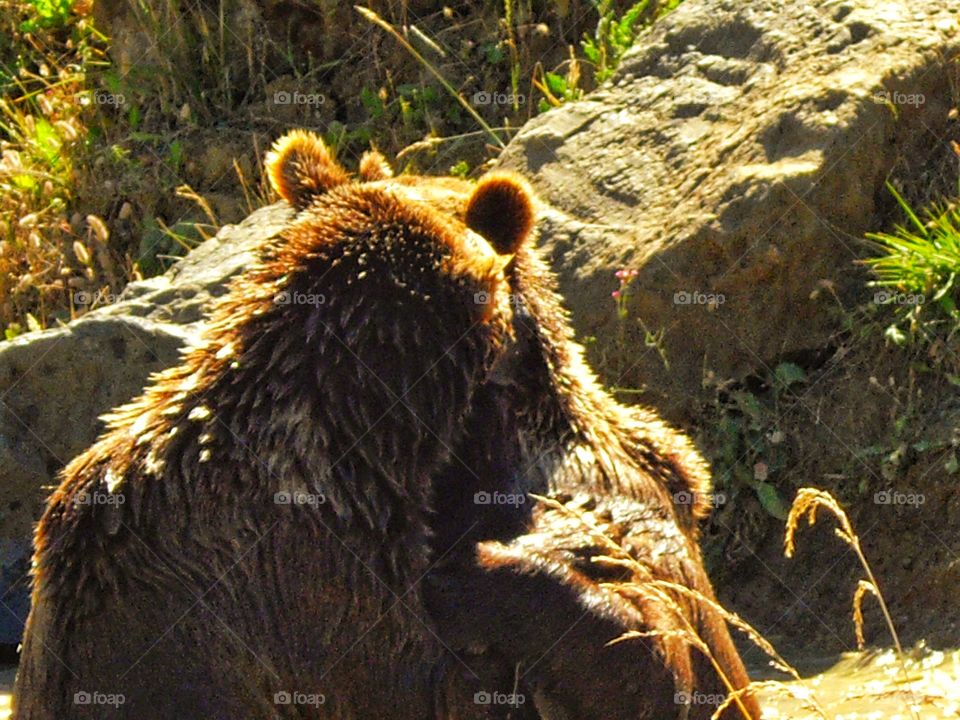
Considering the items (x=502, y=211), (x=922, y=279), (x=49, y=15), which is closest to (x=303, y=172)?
(x=502, y=211)

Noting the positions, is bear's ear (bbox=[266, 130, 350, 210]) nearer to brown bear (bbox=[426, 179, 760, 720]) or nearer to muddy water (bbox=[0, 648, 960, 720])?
brown bear (bbox=[426, 179, 760, 720])

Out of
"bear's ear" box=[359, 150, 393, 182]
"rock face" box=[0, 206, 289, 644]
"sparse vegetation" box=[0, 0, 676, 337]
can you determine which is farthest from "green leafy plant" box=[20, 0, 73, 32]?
"bear's ear" box=[359, 150, 393, 182]

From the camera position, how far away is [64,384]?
726cm

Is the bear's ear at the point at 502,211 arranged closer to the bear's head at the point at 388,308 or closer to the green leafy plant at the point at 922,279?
the bear's head at the point at 388,308

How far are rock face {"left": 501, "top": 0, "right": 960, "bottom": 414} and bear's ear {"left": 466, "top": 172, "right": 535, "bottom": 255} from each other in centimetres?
214

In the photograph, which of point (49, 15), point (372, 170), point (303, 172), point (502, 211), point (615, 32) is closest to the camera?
point (502, 211)

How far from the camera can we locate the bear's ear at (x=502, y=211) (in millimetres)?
4586

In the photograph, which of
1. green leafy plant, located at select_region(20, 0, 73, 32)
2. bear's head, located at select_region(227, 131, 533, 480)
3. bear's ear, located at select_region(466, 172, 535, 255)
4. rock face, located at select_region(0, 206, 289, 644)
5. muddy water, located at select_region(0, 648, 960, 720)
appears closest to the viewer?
bear's head, located at select_region(227, 131, 533, 480)

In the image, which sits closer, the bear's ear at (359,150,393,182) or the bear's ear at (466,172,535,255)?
the bear's ear at (466,172,535,255)

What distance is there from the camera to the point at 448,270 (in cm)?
445

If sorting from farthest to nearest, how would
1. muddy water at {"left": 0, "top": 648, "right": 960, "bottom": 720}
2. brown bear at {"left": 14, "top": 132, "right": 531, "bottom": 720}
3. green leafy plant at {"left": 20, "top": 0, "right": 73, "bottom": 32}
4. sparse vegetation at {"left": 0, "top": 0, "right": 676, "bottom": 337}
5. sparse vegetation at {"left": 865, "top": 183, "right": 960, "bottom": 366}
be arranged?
1. green leafy plant at {"left": 20, "top": 0, "right": 73, "bottom": 32}
2. sparse vegetation at {"left": 0, "top": 0, "right": 676, "bottom": 337}
3. sparse vegetation at {"left": 865, "top": 183, "right": 960, "bottom": 366}
4. muddy water at {"left": 0, "top": 648, "right": 960, "bottom": 720}
5. brown bear at {"left": 14, "top": 132, "right": 531, "bottom": 720}

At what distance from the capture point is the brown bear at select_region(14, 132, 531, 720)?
414 cm

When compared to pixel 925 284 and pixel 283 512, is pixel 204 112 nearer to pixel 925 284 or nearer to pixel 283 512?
pixel 925 284

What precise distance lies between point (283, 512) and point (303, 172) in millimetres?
1159
